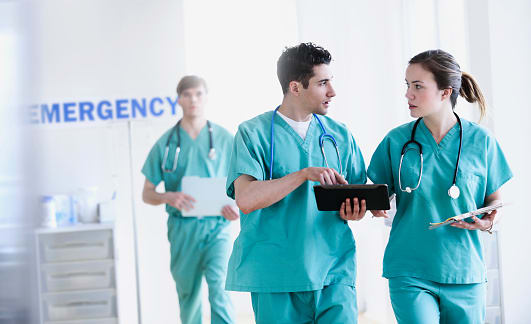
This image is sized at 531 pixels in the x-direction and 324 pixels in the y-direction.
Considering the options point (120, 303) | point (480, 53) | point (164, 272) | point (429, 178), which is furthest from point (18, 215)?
point (164, 272)

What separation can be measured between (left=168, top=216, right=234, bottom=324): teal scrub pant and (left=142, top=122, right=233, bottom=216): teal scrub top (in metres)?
0.12

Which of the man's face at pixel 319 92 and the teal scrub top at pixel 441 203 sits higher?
the man's face at pixel 319 92

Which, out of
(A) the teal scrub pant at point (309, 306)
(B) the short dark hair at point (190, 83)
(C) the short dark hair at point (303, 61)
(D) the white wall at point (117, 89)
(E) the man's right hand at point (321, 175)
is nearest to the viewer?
(E) the man's right hand at point (321, 175)

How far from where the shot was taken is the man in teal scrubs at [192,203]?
286 cm

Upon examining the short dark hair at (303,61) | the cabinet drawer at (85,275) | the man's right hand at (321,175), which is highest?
the short dark hair at (303,61)

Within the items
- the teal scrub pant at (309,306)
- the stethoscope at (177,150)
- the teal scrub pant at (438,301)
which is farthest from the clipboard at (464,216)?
the stethoscope at (177,150)

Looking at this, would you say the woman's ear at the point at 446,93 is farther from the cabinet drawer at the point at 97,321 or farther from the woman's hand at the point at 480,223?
the cabinet drawer at the point at 97,321

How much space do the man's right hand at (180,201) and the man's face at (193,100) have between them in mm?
440

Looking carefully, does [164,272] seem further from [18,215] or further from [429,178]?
[18,215]

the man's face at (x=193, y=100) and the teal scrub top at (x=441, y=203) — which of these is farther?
the man's face at (x=193, y=100)

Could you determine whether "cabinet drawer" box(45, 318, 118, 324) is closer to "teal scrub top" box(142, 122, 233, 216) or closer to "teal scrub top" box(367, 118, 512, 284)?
"teal scrub top" box(142, 122, 233, 216)

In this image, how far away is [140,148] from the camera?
377cm

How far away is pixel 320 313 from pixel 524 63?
1583 mm

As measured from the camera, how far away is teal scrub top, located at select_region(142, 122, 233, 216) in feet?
9.80
